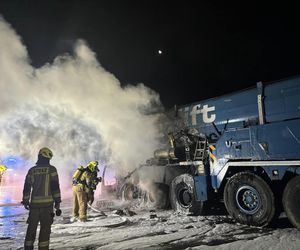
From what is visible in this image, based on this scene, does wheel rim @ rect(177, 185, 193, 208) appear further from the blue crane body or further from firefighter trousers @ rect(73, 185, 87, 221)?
firefighter trousers @ rect(73, 185, 87, 221)

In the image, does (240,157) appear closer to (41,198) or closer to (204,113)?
(204,113)

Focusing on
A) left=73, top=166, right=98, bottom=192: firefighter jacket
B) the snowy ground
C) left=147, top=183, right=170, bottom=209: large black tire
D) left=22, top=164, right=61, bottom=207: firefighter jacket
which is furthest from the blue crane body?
left=22, top=164, right=61, bottom=207: firefighter jacket

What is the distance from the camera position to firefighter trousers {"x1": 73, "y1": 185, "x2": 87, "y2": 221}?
7.70 m

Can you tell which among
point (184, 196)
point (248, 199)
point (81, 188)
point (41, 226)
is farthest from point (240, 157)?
point (41, 226)

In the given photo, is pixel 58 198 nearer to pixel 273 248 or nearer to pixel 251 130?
pixel 273 248

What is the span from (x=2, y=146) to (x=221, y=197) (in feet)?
32.5

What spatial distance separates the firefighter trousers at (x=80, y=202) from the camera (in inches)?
303

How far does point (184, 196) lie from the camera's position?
8.43 metres

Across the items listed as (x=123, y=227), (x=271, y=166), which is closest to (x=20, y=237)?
(x=123, y=227)

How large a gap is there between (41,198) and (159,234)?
2497mm

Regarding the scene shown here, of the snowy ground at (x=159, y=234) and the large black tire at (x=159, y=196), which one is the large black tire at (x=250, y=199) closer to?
the snowy ground at (x=159, y=234)

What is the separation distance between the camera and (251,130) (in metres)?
6.71

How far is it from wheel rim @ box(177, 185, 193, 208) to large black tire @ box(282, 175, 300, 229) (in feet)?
9.69

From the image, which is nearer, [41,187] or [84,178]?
[41,187]
